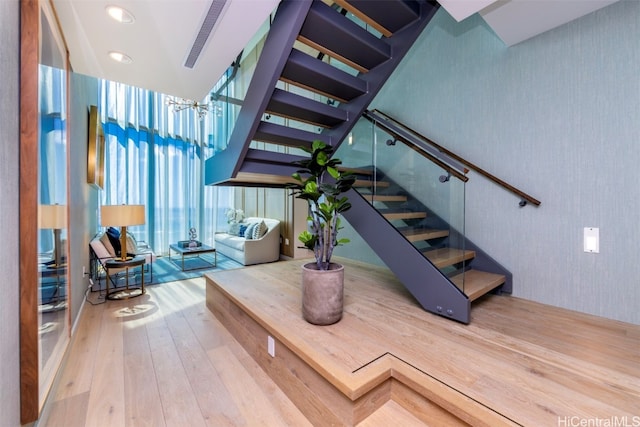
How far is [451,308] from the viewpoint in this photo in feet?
6.45

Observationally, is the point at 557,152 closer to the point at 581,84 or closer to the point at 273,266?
the point at 581,84

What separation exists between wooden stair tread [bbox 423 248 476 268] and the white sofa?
3.53 meters

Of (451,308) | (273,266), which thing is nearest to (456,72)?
(451,308)

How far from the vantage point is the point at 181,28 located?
6.28ft

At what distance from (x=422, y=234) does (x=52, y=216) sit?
250 cm

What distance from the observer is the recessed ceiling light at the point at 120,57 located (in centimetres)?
221

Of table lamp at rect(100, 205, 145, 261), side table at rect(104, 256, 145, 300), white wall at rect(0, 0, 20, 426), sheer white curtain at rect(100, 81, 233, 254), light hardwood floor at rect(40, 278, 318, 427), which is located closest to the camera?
white wall at rect(0, 0, 20, 426)

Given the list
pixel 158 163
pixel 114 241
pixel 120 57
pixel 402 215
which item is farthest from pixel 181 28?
pixel 158 163

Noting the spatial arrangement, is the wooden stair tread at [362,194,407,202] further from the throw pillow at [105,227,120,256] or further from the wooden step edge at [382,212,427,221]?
the throw pillow at [105,227,120,256]

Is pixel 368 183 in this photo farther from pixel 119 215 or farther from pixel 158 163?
pixel 158 163

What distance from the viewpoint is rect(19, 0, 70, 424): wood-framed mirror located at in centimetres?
104

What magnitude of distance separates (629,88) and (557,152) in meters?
0.56

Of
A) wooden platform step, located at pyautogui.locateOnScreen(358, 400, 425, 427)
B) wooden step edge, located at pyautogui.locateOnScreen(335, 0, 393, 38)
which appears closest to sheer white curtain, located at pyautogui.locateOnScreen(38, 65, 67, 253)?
wooden platform step, located at pyautogui.locateOnScreen(358, 400, 425, 427)

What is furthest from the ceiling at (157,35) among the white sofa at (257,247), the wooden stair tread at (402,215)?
the white sofa at (257,247)
